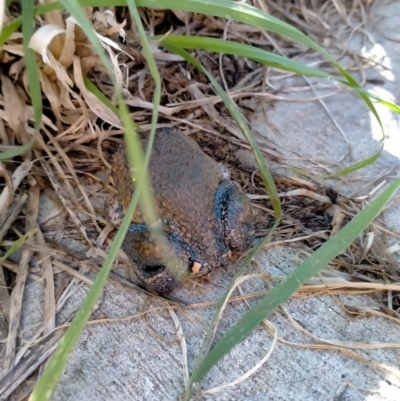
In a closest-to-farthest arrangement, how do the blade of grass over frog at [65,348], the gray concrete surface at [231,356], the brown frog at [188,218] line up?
the blade of grass over frog at [65,348]
the gray concrete surface at [231,356]
the brown frog at [188,218]

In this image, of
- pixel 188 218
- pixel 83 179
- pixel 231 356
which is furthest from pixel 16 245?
pixel 231 356

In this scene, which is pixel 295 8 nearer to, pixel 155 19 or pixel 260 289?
pixel 155 19

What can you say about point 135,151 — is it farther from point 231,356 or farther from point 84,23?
point 231,356

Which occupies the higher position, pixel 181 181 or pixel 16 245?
pixel 181 181

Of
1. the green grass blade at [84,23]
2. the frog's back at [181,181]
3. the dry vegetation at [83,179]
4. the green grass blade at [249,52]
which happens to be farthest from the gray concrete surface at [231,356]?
the green grass blade at [84,23]

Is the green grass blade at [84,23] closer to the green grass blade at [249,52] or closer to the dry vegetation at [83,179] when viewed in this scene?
the dry vegetation at [83,179]

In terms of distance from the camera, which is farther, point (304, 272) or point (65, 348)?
point (304, 272)
